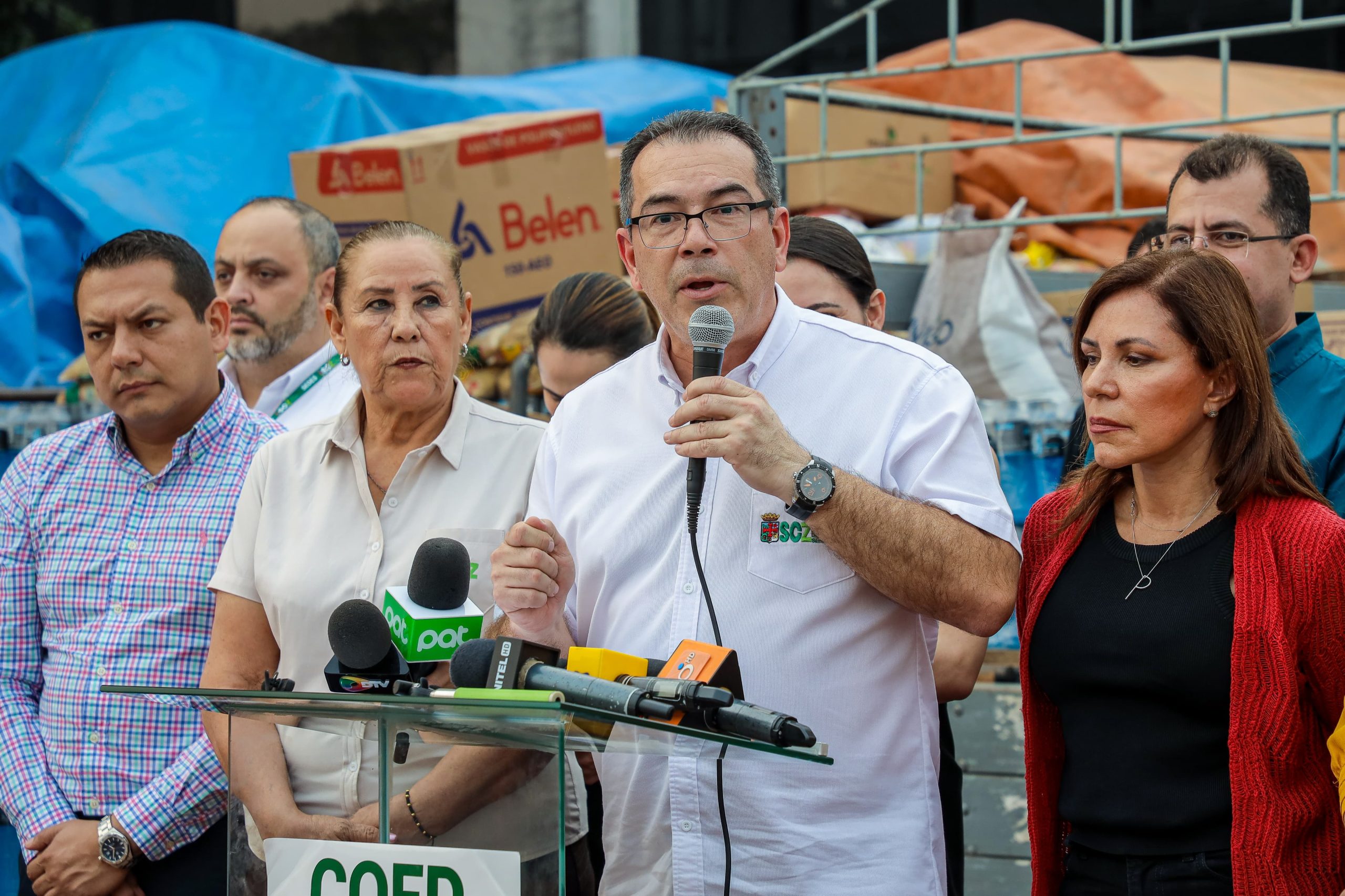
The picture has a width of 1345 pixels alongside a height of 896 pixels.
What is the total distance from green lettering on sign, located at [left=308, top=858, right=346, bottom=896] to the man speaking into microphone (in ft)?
1.19

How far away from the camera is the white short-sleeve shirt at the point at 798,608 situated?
6.57 feet

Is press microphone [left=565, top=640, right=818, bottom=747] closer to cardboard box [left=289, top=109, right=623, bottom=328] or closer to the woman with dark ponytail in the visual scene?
the woman with dark ponytail

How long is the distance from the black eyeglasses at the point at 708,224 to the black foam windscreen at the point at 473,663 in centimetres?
76

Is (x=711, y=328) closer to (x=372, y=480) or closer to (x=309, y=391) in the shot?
(x=372, y=480)

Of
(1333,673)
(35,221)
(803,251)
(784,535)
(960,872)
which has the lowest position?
(960,872)

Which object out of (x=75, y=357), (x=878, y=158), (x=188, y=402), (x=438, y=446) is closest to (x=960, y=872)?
(x=438, y=446)

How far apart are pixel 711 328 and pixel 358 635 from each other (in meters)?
0.69

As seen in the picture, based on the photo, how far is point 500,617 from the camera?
2.38 m

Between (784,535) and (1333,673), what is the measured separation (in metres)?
0.84

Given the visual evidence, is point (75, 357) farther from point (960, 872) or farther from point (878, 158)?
point (960, 872)

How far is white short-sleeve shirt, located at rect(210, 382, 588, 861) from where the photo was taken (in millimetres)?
2516

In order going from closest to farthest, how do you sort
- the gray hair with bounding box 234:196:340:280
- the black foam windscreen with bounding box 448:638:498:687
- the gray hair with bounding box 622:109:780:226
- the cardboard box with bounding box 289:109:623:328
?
the black foam windscreen with bounding box 448:638:498:687, the gray hair with bounding box 622:109:780:226, the gray hair with bounding box 234:196:340:280, the cardboard box with bounding box 289:109:623:328

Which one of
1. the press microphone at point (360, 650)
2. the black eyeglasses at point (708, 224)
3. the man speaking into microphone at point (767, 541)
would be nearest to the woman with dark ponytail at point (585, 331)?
the man speaking into microphone at point (767, 541)

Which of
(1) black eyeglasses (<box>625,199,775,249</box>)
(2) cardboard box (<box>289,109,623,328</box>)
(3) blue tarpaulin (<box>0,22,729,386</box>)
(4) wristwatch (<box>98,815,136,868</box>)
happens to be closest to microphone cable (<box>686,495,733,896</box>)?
(1) black eyeglasses (<box>625,199,775,249</box>)
